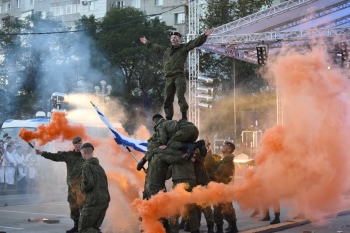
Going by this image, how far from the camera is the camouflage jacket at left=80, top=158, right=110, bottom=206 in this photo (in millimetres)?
8633

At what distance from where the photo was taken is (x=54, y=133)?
11977 millimetres

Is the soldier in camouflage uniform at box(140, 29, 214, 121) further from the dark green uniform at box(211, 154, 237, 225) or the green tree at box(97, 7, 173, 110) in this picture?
the green tree at box(97, 7, 173, 110)

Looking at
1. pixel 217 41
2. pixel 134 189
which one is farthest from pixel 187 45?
pixel 217 41

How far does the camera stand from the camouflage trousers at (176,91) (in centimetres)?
1045

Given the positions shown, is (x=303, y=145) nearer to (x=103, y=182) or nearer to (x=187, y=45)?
(x=187, y=45)

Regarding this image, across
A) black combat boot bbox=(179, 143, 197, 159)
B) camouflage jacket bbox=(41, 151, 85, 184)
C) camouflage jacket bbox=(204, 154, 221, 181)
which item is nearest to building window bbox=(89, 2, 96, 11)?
camouflage jacket bbox=(204, 154, 221, 181)

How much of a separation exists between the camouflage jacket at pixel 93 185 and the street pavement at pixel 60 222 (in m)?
3.21

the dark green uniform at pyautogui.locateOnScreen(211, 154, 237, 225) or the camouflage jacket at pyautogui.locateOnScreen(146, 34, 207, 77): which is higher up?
the camouflage jacket at pyautogui.locateOnScreen(146, 34, 207, 77)

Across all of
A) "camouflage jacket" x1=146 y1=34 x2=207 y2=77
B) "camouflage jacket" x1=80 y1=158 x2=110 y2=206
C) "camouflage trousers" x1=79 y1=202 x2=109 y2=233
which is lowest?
"camouflage trousers" x1=79 y1=202 x2=109 y2=233

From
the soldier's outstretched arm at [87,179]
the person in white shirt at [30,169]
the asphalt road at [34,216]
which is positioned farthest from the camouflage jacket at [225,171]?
the person in white shirt at [30,169]

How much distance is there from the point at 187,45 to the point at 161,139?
1766 mm

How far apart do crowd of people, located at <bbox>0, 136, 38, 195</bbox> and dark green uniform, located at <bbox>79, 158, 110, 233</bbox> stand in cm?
1153

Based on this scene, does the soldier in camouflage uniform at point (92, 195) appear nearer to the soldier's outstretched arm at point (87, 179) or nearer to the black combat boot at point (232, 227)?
the soldier's outstretched arm at point (87, 179)

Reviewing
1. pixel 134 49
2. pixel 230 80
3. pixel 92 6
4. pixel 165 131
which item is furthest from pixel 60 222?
pixel 92 6
